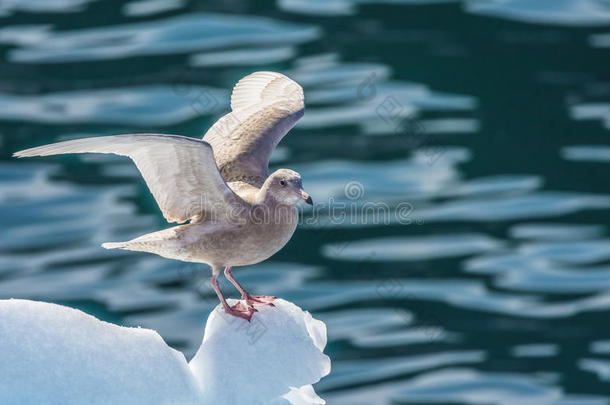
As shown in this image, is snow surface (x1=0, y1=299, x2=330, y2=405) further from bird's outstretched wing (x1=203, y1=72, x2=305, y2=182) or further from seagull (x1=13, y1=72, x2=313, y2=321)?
bird's outstretched wing (x1=203, y1=72, x2=305, y2=182)

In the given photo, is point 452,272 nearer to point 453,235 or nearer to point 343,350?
point 453,235

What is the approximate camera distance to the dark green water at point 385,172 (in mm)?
13125

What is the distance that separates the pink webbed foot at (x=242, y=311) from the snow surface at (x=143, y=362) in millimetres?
35

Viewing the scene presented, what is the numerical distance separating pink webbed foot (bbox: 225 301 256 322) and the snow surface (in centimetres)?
3

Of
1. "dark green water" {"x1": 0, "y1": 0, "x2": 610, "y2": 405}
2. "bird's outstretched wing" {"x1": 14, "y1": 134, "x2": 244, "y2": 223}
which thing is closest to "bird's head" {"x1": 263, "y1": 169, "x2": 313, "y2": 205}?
"bird's outstretched wing" {"x1": 14, "y1": 134, "x2": 244, "y2": 223}

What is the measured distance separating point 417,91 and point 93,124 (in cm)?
547

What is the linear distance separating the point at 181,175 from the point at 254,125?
1.24m

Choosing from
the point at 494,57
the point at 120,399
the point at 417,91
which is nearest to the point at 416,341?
the point at 417,91

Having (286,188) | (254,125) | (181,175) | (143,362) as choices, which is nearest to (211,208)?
(181,175)

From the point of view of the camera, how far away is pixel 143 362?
4766 mm

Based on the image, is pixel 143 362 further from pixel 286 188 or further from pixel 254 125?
pixel 254 125

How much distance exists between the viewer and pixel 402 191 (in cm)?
1526

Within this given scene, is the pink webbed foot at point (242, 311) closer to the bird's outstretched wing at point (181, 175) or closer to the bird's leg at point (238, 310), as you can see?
the bird's leg at point (238, 310)

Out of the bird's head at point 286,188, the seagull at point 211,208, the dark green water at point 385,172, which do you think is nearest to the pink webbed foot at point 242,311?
the seagull at point 211,208
